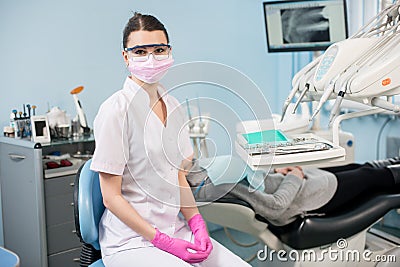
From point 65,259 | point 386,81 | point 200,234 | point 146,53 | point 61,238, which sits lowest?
point 65,259

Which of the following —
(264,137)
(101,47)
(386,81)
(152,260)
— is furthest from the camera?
(101,47)

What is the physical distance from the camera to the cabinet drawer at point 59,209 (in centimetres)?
240

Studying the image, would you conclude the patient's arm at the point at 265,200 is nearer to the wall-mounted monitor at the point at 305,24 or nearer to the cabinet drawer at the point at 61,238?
the cabinet drawer at the point at 61,238

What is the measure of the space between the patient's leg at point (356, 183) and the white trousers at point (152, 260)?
76 cm

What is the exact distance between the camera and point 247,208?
201cm

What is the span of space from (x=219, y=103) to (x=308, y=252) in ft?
3.12

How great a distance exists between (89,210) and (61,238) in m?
1.05

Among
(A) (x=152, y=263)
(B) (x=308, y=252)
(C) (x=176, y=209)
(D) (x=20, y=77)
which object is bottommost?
(B) (x=308, y=252)

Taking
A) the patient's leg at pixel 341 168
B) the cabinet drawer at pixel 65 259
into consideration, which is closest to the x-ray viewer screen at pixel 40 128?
the cabinet drawer at pixel 65 259

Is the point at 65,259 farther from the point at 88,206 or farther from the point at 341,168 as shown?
the point at 341,168

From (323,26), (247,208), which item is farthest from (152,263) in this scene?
(323,26)

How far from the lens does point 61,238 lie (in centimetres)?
245

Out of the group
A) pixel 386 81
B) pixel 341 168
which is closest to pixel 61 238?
pixel 341 168

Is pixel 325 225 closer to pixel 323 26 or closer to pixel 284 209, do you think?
pixel 284 209
